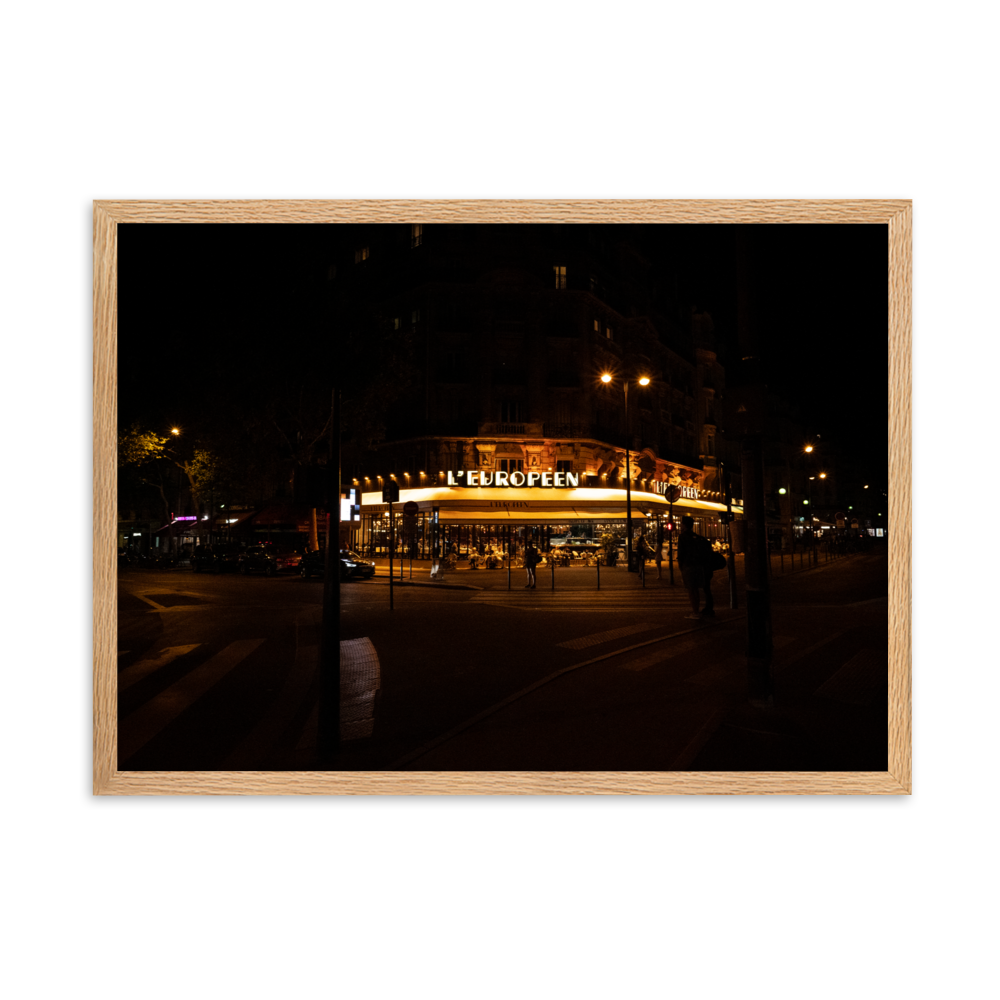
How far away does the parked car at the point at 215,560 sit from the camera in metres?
28.1

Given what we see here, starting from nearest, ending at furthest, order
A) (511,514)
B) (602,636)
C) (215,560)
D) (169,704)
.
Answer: (169,704), (602,636), (511,514), (215,560)

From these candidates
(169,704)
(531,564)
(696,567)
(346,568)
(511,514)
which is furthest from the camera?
(511,514)

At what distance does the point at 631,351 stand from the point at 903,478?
112 feet

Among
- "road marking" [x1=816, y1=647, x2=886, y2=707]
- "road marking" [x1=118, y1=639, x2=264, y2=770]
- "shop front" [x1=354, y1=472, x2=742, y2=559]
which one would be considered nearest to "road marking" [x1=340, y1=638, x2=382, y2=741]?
→ "road marking" [x1=118, y1=639, x2=264, y2=770]

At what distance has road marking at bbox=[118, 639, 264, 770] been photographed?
4855 millimetres

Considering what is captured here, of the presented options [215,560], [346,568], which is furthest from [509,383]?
[215,560]

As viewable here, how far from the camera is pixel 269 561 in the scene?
2625 centimetres

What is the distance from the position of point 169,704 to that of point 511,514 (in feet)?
73.7

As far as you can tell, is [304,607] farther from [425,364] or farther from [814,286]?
[425,364]

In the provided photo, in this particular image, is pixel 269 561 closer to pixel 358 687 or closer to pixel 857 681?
pixel 358 687

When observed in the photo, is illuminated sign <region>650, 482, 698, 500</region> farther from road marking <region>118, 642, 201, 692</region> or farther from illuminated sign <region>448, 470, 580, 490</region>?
road marking <region>118, 642, 201, 692</region>

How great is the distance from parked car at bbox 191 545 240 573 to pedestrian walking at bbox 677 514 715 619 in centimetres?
2203

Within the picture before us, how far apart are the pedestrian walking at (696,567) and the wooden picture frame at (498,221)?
27.0ft

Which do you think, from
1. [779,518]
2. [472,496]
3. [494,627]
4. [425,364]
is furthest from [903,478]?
[779,518]
